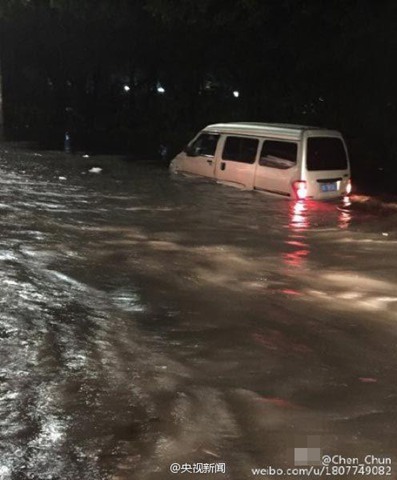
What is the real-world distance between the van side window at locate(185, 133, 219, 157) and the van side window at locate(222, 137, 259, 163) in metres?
0.37

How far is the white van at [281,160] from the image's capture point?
1137 centimetres

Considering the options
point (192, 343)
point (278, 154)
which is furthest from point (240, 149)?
point (192, 343)

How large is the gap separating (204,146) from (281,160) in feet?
7.83

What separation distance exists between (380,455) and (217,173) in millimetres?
9404

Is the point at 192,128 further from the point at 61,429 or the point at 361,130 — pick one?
the point at 61,429

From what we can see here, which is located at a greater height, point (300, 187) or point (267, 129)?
point (267, 129)

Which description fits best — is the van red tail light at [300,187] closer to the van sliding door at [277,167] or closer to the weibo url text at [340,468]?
the van sliding door at [277,167]

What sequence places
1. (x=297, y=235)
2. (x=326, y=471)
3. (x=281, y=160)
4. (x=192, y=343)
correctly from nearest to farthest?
(x=326, y=471), (x=192, y=343), (x=297, y=235), (x=281, y=160)

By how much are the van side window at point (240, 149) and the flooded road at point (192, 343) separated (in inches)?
53.0

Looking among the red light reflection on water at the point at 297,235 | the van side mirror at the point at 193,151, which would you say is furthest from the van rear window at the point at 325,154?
the van side mirror at the point at 193,151

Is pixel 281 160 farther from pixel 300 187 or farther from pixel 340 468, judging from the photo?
pixel 340 468

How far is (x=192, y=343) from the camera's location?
18.9 feet

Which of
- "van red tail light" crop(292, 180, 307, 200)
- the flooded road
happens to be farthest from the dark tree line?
the flooded road

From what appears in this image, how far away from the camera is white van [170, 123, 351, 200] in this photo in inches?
448
